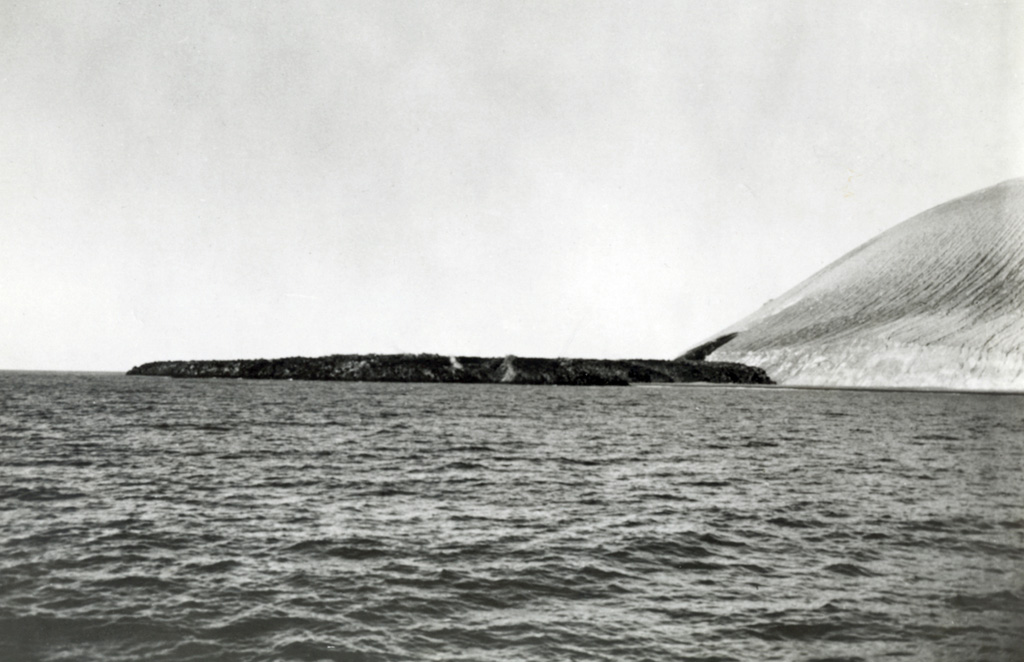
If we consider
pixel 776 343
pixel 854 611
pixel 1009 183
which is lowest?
pixel 854 611

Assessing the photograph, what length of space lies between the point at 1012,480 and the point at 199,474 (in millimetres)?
28669

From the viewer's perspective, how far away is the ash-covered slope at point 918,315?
13025 centimetres

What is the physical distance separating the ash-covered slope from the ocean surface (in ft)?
354

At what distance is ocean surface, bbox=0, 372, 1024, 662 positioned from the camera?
11898mm

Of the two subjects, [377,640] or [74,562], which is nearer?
[377,640]

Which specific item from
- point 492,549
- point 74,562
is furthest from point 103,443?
point 492,549

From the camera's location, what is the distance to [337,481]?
81.5 ft

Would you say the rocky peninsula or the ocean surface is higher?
the rocky peninsula

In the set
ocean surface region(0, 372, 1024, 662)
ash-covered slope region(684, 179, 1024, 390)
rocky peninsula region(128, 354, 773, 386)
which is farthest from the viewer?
rocky peninsula region(128, 354, 773, 386)

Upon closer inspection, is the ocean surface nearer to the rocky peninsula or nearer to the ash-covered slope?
the ash-covered slope

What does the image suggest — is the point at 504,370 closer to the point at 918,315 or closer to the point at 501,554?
the point at 918,315

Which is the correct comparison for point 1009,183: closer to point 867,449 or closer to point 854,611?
point 867,449

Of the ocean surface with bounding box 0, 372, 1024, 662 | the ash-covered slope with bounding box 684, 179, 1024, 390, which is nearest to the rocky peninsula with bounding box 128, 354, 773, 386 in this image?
the ash-covered slope with bounding box 684, 179, 1024, 390

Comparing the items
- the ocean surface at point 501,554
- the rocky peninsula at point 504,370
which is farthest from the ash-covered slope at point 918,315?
the ocean surface at point 501,554
